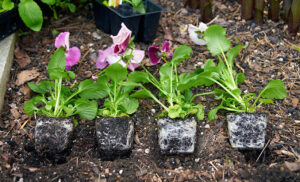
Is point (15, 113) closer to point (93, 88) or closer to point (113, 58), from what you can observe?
point (93, 88)

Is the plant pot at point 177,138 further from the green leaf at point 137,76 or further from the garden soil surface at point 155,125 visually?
the green leaf at point 137,76

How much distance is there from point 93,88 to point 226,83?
2.34 feet

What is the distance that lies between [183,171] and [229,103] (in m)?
0.44

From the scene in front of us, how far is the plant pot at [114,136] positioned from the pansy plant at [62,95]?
0.39 feet

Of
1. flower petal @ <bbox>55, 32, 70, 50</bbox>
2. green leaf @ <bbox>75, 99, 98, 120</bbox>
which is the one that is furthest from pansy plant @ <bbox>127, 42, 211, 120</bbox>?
flower petal @ <bbox>55, 32, 70, 50</bbox>

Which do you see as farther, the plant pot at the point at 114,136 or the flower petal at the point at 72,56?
the flower petal at the point at 72,56

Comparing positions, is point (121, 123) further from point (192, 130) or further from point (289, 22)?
point (289, 22)

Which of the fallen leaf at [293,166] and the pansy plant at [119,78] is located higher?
the pansy plant at [119,78]

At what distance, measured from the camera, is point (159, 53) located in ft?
7.06

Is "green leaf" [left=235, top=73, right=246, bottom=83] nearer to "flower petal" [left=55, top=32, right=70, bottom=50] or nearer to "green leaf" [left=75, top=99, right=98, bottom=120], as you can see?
"green leaf" [left=75, top=99, right=98, bottom=120]

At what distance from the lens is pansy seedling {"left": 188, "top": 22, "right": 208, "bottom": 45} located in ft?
7.26

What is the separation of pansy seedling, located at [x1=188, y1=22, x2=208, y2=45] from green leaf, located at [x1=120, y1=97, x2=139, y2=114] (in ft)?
2.00

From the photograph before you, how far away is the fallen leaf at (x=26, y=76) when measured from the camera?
2184mm

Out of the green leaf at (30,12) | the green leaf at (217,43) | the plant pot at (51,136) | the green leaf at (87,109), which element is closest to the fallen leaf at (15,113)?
the plant pot at (51,136)
